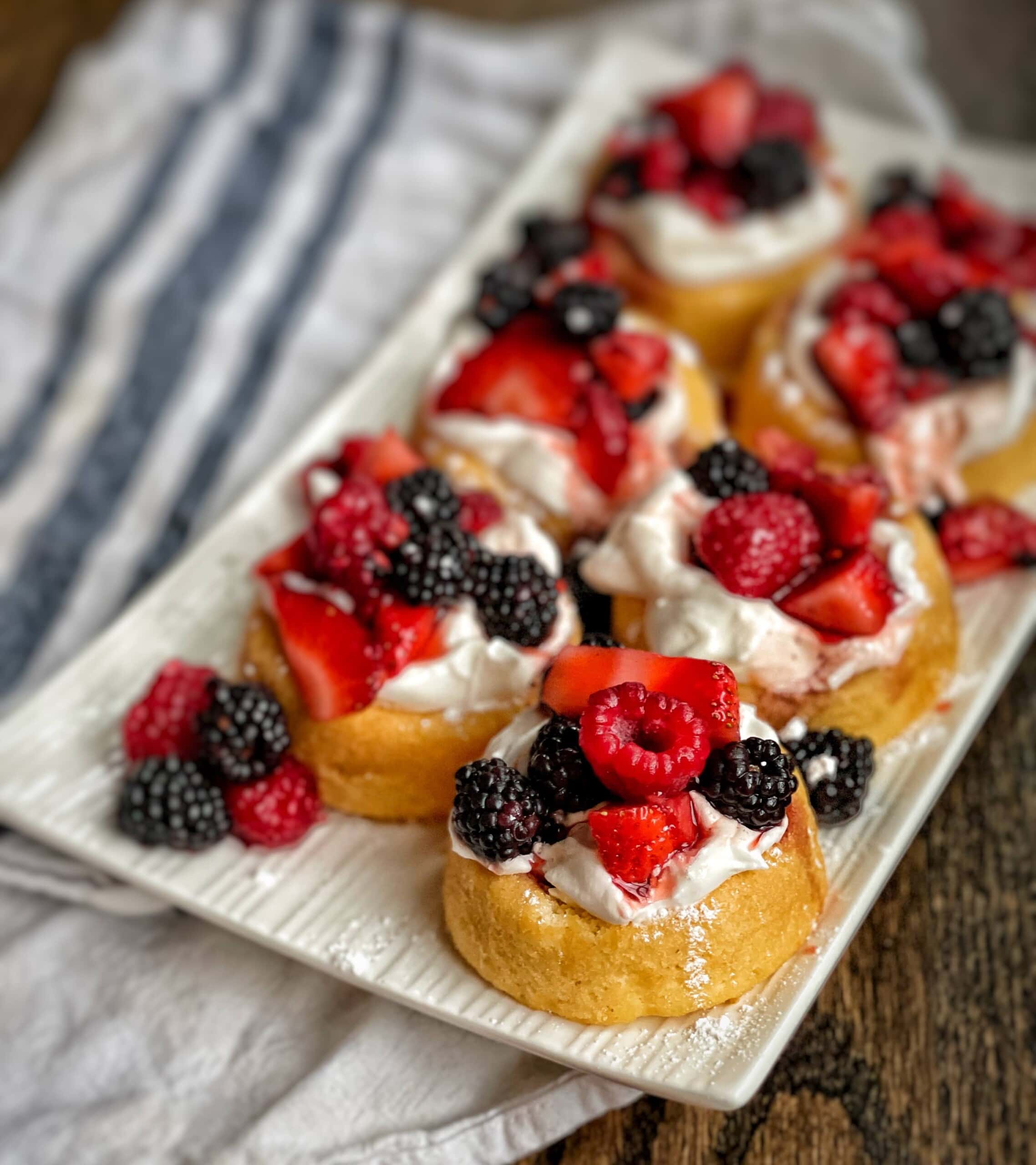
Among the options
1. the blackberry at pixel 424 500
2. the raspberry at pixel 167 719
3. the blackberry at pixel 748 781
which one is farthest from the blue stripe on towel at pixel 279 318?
the blackberry at pixel 748 781

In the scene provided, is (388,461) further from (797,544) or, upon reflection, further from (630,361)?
(797,544)

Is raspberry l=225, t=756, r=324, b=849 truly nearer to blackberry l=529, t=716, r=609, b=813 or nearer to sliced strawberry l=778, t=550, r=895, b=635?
blackberry l=529, t=716, r=609, b=813

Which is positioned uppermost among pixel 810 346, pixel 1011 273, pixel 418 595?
pixel 418 595

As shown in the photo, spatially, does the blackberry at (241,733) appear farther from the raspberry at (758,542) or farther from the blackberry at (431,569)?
the raspberry at (758,542)

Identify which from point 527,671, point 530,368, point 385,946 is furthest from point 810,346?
point 385,946

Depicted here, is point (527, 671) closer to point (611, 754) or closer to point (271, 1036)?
point (611, 754)

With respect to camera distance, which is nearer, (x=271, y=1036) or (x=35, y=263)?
(x=271, y=1036)

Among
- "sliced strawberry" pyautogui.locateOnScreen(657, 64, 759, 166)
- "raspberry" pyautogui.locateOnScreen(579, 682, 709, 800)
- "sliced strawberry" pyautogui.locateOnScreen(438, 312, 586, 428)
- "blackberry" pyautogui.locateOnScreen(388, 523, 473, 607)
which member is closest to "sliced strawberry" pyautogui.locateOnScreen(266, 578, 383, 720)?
"blackberry" pyautogui.locateOnScreen(388, 523, 473, 607)
